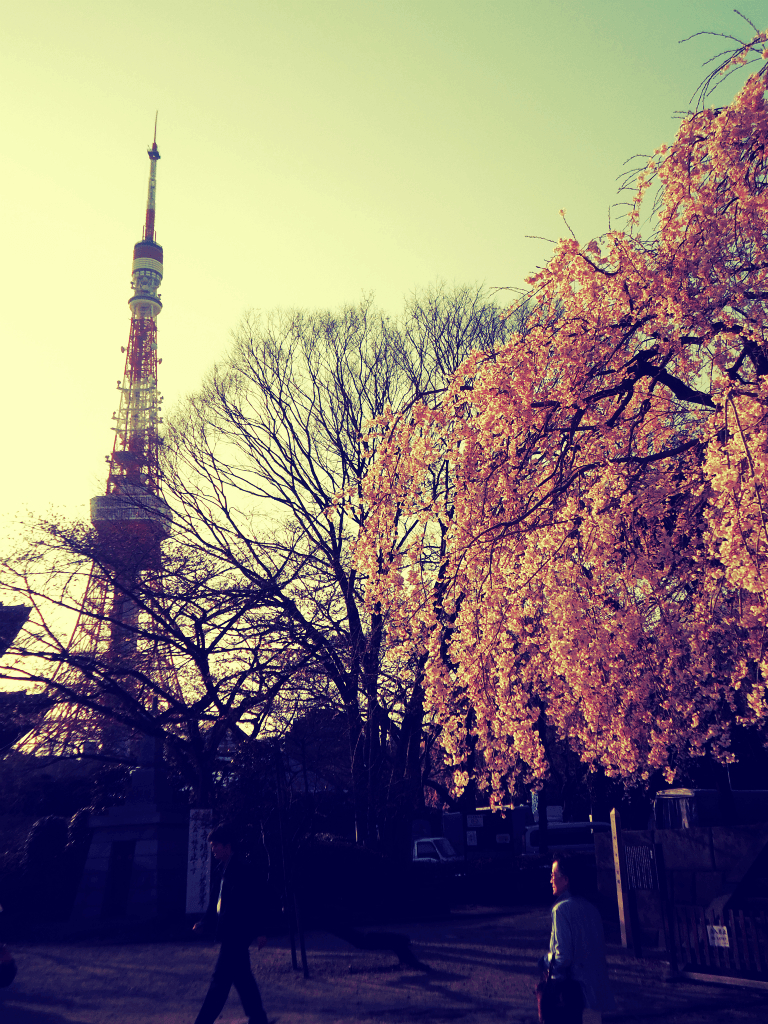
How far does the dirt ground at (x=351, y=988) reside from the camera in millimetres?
7887

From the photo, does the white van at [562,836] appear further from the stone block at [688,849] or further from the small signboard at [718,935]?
the small signboard at [718,935]

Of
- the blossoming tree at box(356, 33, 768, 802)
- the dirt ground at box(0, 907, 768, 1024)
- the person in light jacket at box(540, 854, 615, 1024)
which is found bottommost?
the dirt ground at box(0, 907, 768, 1024)

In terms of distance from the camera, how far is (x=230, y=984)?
250 inches

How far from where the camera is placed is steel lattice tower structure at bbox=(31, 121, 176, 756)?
63.0ft

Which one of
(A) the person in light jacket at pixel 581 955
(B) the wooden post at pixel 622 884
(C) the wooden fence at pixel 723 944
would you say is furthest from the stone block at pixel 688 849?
(A) the person in light jacket at pixel 581 955

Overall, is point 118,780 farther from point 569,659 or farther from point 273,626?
point 569,659

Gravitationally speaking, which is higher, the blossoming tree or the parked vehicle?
the blossoming tree

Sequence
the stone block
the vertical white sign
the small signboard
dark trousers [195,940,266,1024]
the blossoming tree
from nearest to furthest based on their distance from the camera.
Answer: dark trousers [195,940,266,1024] < the blossoming tree < the small signboard < the stone block < the vertical white sign

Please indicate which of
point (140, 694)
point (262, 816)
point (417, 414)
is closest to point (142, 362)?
point (140, 694)

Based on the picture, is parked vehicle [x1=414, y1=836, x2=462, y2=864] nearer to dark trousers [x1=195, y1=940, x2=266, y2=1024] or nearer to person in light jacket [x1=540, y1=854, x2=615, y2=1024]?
dark trousers [x1=195, y1=940, x2=266, y2=1024]

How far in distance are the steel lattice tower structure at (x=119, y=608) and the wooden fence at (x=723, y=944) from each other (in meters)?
12.9

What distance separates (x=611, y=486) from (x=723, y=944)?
17.1 ft

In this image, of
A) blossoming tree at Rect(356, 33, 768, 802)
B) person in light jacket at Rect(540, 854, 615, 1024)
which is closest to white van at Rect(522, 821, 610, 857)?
blossoming tree at Rect(356, 33, 768, 802)

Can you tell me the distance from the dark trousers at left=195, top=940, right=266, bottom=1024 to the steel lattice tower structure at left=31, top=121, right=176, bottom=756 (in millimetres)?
12911
